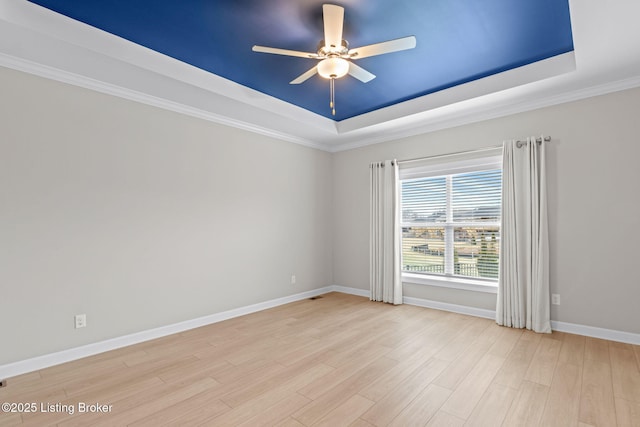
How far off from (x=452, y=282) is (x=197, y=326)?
3.47m

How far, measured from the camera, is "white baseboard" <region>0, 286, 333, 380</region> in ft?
8.79

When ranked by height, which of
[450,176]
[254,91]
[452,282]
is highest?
[254,91]

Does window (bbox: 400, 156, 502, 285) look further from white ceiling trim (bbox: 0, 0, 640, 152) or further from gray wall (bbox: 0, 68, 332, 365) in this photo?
gray wall (bbox: 0, 68, 332, 365)

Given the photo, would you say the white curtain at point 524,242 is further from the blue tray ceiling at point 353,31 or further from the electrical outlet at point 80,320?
the electrical outlet at point 80,320

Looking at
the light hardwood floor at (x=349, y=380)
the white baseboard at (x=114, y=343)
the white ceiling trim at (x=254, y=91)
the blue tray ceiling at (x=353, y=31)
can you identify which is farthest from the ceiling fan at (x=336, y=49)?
the white baseboard at (x=114, y=343)

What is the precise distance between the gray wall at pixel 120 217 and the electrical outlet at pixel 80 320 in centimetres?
3

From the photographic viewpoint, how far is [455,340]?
337 cm

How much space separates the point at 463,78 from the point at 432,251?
2451 millimetres

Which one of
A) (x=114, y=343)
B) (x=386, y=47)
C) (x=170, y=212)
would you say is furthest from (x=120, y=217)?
(x=386, y=47)

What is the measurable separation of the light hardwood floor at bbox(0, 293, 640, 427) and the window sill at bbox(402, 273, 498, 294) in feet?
1.92

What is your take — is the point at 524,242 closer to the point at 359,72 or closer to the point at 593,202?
the point at 593,202

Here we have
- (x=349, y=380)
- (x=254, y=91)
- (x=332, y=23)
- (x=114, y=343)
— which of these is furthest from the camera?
(x=254, y=91)

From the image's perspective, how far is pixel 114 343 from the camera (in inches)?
126

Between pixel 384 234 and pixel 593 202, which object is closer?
pixel 593 202
